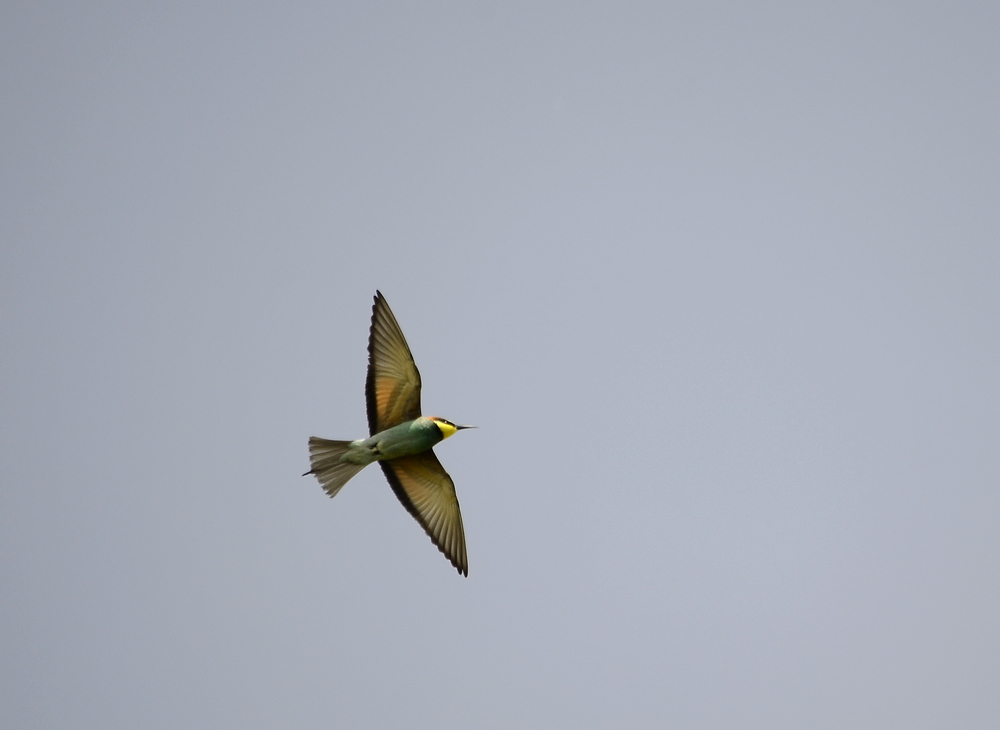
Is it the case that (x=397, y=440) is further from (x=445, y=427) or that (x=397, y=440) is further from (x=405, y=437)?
(x=445, y=427)

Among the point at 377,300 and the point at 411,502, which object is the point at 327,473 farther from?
the point at 377,300

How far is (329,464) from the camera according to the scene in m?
5.69

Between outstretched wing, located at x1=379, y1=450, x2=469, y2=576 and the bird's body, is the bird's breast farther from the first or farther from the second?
outstretched wing, located at x1=379, y1=450, x2=469, y2=576

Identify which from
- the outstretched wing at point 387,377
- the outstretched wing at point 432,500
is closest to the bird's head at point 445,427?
the outstretched wing at point 387,377

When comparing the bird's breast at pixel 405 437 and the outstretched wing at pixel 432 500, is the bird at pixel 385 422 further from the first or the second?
the outstretched wing at pixel 432 500

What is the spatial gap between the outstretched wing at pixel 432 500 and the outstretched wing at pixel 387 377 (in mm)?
341

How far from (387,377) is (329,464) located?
1.95 ft

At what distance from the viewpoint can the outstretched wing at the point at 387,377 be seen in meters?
5.69

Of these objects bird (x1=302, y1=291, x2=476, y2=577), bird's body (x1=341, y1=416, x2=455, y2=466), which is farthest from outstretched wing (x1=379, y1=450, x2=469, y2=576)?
bird's body (x1=341, y1=416, x2=455, y2=466)

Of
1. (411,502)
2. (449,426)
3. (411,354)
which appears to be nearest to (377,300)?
(411,354)

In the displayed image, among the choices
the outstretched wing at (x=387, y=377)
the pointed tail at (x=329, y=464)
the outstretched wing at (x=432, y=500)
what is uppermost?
the outstretched wing at (x=387, y=377)

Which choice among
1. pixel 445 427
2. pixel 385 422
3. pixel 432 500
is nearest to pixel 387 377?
pixel 385 422

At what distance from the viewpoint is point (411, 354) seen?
5.64 metres

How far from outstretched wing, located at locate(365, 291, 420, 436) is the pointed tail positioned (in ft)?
0.74
